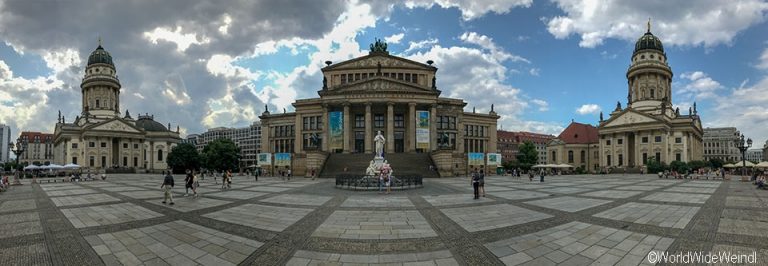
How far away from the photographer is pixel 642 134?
2709 inches

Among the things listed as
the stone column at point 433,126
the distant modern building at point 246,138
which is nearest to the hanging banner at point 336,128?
the stone column at point 433,126

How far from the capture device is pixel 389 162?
43.8 m

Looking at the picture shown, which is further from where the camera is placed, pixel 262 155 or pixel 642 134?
pixel 642 134

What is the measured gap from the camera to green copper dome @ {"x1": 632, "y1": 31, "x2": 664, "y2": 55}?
7712cm

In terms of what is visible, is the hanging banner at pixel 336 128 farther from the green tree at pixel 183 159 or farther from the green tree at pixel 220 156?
the green tree at pixel 183 159

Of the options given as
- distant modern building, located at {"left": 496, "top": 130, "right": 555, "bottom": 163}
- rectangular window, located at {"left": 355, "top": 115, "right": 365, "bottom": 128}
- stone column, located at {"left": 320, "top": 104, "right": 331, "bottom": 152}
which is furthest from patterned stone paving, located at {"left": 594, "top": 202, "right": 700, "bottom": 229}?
distant modern building, located at {"left": 496, "top": 130, "right": 555, "bottom": 163}

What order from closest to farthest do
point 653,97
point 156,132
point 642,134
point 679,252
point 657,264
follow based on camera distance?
point 657,264
point 679,252
point 642,134
point 653,97
point 156,132

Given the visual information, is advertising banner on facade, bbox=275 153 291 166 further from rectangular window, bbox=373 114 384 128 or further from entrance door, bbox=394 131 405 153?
entrance door, bbox=394 131 405 153

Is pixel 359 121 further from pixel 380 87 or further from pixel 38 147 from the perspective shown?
pixel 38 147

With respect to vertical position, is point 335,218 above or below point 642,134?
below

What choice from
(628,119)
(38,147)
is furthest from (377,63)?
(38,147)

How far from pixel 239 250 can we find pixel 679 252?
9641 millimetres

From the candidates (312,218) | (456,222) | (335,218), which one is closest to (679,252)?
(456,222)

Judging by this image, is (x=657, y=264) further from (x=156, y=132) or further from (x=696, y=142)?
(x=156, y=132)
